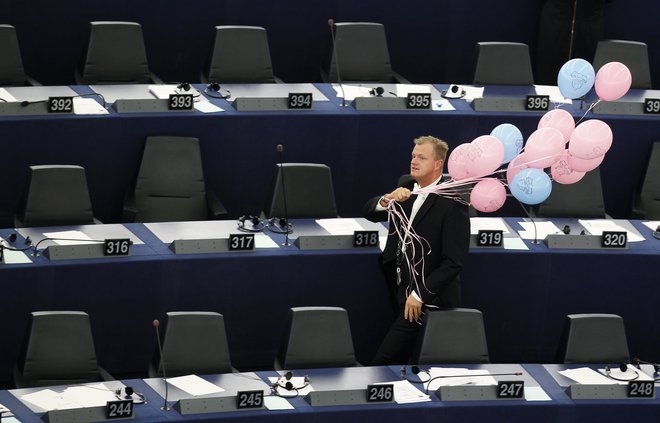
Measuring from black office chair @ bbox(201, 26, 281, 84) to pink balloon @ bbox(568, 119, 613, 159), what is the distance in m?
2.57

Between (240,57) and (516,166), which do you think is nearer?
(516,166)

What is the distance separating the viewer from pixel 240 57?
898 centimetres

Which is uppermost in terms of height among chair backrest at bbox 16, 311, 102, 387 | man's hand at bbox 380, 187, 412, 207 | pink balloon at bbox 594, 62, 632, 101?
pink balloon at bbox 594, 62, 632, 101

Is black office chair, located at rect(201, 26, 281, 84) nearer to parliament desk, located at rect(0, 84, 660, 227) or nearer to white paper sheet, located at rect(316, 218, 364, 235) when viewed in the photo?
parliament desk, located at rect(0, 84, 660, 227)

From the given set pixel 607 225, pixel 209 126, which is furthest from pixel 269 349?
pixel 607 225

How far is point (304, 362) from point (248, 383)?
1.22 ft

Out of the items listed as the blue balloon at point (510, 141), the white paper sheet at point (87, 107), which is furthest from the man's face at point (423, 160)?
the white paper sheet at point (87, 107)

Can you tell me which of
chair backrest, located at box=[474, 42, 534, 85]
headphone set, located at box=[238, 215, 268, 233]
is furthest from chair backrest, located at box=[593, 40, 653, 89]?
headphone set, located at box=[238, 215, 268, 233]

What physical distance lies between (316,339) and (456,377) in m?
0.65

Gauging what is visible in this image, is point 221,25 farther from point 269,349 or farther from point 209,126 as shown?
point 269,349

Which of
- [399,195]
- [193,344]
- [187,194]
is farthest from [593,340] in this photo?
[187,194]

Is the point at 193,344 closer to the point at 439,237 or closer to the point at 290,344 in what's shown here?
the point at 290,344

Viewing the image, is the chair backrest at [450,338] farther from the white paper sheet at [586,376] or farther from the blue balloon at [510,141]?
the blue balloon at [510,141]

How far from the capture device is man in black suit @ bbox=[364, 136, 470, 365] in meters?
7.03
